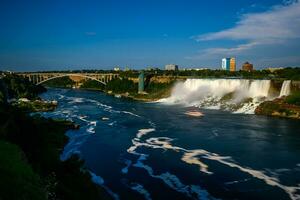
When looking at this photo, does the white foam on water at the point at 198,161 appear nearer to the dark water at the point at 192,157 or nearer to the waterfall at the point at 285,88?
the dark water at the point at 192,157

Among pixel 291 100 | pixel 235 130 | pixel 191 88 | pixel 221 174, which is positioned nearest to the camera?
pixel 221 174

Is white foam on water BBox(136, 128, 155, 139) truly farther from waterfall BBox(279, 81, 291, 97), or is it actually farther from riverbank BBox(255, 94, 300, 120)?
waterfall BBox(279, 81, 291, 97)

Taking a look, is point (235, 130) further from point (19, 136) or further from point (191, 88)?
point (191, 88)

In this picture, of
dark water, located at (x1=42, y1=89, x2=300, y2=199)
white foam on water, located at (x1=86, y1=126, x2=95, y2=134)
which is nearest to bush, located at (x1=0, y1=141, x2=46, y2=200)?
dark water, located at (x1=42, y1=89, x2=300, y2=199)

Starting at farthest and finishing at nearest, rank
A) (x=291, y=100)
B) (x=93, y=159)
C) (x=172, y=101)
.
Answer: (x=172, y=101)
(x=291, y=100)
(x=93, y=159)

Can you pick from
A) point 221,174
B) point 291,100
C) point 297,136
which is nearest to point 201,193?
point 221,174

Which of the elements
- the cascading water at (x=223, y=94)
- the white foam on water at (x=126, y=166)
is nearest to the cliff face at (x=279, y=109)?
the cascading water at (x=223, y=94)

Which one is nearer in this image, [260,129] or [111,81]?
[260,129]
